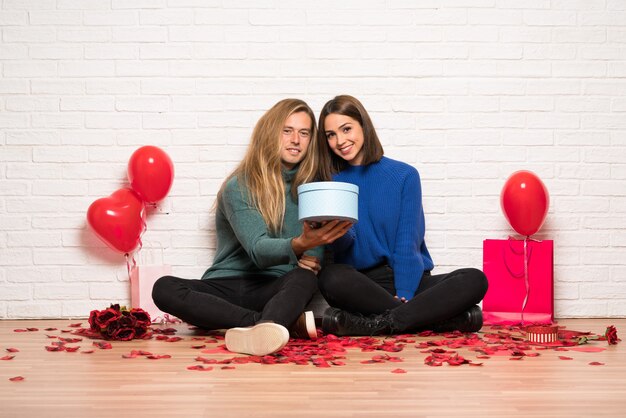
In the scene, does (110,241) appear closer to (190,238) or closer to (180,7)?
(190,238)

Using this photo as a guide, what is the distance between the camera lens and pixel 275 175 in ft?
8.87

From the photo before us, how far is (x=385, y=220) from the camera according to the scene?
2.75 metres

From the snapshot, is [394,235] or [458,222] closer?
[394,235]

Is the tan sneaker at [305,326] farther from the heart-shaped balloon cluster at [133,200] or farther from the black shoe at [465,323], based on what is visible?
the heart-shaped balloon cluster at [133,200]

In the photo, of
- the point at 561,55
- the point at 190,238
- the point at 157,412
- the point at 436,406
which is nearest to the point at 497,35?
the point at 561,55

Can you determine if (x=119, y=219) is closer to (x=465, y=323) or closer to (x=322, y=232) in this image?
(x=322, y=232)

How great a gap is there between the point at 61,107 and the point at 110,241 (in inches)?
26.1

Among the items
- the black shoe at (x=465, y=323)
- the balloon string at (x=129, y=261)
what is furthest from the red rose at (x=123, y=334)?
the black shoe at (x=465, y=323)

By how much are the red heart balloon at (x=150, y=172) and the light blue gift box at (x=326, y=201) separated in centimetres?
82

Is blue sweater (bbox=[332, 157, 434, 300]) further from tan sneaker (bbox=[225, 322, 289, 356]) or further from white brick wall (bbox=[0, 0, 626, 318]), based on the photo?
tan sneaker (bbox=[225, 322, 289, 356])

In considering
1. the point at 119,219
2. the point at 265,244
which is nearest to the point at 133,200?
the point at 119,219

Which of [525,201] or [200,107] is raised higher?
[200,107]

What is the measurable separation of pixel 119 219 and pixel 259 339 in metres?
0.98

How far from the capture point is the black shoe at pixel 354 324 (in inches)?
97.5
